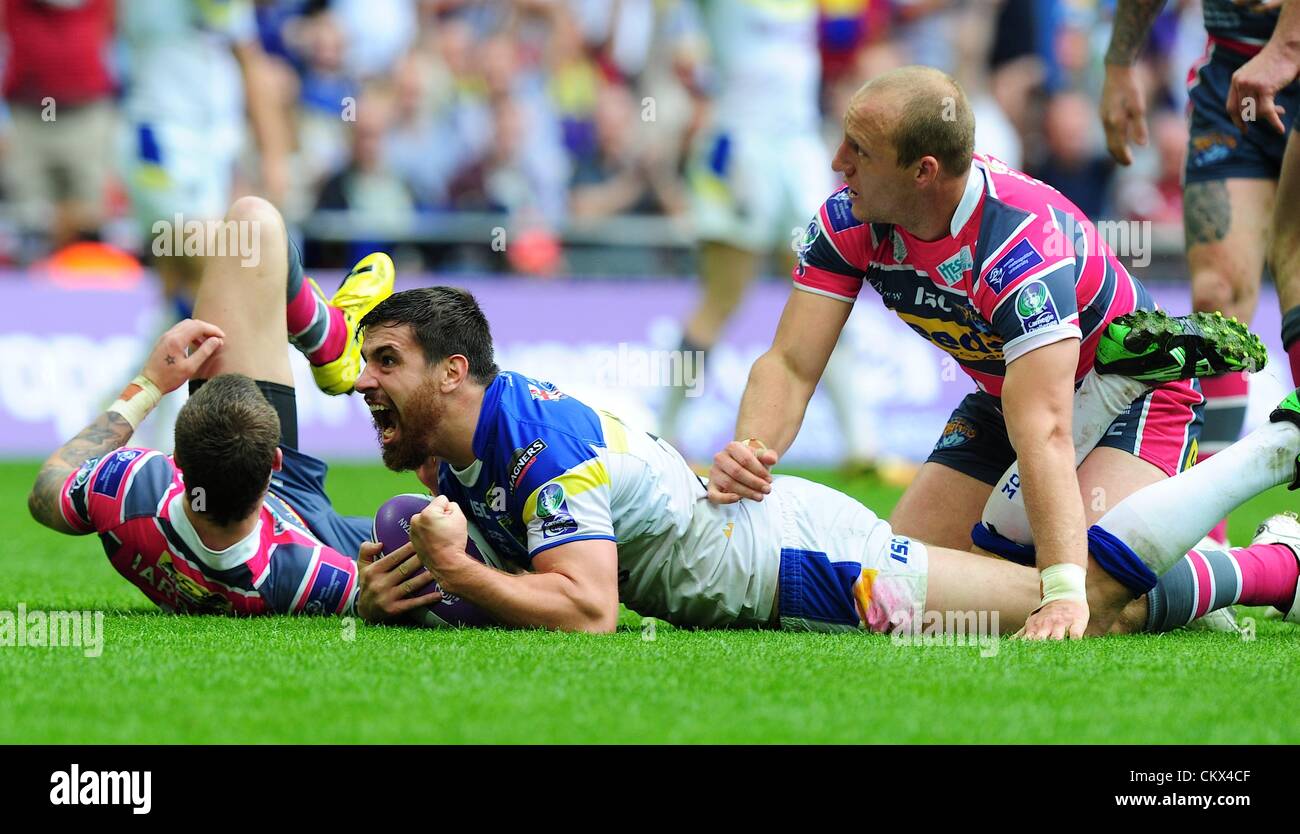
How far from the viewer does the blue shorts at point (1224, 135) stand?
237 inches

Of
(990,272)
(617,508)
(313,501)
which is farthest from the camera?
(313,501)

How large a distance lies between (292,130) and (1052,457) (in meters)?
10.0

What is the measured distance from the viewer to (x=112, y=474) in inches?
→ 182

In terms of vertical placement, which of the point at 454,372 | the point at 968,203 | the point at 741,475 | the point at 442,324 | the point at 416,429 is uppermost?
the point at 968,203

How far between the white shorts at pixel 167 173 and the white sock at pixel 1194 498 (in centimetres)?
567

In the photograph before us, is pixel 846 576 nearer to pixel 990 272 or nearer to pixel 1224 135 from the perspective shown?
pixel 990 272

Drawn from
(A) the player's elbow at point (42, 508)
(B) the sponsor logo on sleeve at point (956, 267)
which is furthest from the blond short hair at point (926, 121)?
(A) the player's elbow at point (42, 508)

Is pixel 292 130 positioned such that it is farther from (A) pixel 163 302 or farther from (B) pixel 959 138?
(B) pixel 959 138

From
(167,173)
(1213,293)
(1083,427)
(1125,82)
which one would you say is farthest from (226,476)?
(167,173)

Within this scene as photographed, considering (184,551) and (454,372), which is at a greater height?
(454,372)

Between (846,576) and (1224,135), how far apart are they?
257 centimetres

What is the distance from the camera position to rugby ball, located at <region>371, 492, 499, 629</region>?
4539mm

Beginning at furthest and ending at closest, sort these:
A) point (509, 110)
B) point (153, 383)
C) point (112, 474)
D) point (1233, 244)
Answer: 1. point (509, 110)
2. point (1233, 244)
3. point (153, 383)
4. point (112, 474)
